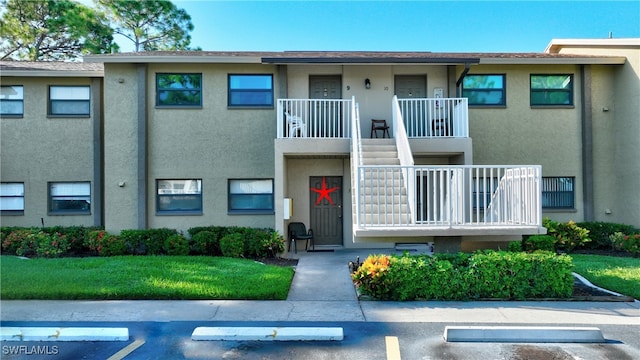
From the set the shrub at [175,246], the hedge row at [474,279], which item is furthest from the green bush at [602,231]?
the shrub at [175,246]

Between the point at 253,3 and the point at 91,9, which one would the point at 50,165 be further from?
the point at 91,9

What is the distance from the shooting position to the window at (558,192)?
471 inches

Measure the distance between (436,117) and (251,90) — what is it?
18.4 ft

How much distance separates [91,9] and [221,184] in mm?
19878

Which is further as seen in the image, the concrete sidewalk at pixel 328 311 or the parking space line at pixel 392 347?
the concrete sidewalk at pixel 328 311

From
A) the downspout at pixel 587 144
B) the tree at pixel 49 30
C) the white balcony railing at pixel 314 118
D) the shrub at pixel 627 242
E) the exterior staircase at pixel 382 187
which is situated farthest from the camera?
the tree at pixel 49 30

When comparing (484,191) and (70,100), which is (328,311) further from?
(70,100)

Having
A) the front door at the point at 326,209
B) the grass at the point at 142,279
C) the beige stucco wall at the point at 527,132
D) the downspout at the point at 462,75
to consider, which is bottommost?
the grass at the point at 142,279

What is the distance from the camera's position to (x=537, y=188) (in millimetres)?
7066

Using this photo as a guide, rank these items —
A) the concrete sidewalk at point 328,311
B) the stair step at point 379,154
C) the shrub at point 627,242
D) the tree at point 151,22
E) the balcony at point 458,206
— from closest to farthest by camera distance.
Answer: the concrete sidewalk at point 328,311 < the balcony at point 458,206 < the stair step at point 379,154 < the shrub at point 627,242 < the tree at point 151,22

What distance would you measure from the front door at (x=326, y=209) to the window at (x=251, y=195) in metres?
1.33

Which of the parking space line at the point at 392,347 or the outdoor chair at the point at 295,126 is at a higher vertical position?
the outdoor chair at the point at 295,126

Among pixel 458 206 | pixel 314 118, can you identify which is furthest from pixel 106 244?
pixel 458 206

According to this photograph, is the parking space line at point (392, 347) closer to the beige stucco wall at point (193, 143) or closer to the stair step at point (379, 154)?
the stair step at point (379, 154)
